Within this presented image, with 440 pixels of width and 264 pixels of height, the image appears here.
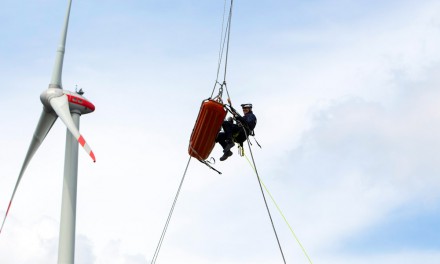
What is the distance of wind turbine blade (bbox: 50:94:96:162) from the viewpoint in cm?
2665

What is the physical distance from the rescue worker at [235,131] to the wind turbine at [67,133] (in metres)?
4.67

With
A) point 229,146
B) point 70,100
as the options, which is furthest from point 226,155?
point 70,100

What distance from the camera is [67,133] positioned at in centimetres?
2814

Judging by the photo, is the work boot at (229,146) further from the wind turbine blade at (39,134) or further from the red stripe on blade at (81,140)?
the wind turbine blade at (39,134)

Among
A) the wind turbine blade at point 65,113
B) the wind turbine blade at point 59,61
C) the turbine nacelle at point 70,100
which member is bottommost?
the wind turbine blade at point 65,113

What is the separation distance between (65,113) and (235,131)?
7255 mm

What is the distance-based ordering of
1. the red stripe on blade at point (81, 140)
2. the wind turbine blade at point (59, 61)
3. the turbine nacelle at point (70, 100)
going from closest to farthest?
the red stripe on blade at point (81, 140) < the turbine nacelle at point (70, 100) < the wind turbine blade at point (59, 61)

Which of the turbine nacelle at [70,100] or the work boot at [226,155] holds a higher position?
the turbine nacelle at [70,100]

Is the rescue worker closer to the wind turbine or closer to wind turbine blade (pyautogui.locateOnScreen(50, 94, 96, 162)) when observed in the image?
the wind turbine

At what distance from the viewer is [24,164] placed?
96.6 feet

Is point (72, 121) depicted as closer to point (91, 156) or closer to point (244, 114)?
point (91, 156)

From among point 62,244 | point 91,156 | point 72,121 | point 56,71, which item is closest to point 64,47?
point 56,71

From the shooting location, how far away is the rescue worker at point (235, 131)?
25.1 metres

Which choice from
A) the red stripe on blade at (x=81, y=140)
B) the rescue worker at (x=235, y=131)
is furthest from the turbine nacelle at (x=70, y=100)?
the rescue worker at (x=235, y=131)
